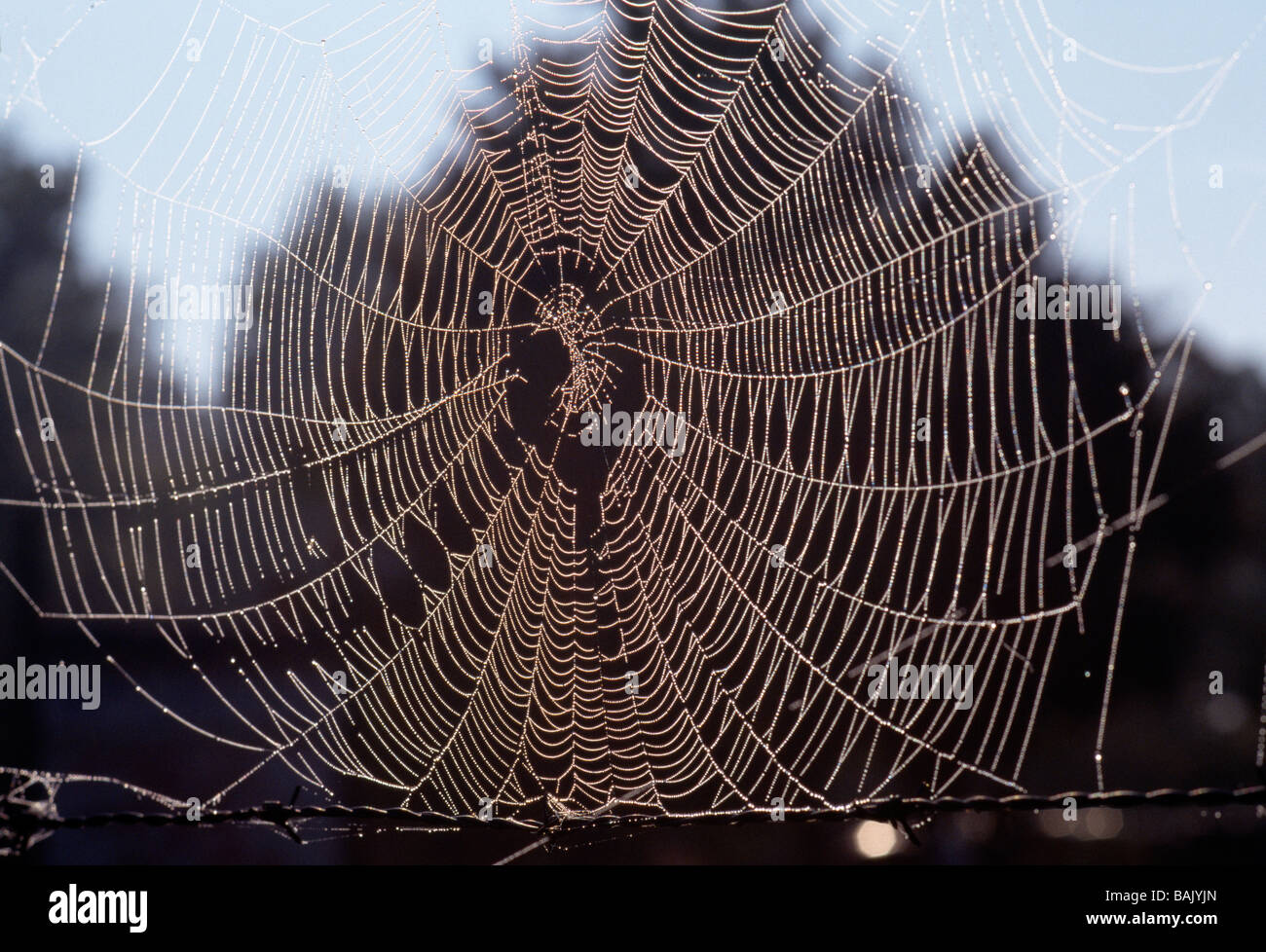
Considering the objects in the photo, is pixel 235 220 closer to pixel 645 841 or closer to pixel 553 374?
A: pixel 553 374

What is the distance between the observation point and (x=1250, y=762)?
621 inches

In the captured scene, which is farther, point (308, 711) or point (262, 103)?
point (308, 711)

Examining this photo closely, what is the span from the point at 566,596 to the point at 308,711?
4347 millimetres

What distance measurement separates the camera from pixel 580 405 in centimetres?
565

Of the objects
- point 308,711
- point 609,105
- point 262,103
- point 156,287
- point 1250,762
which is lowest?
point 1250,762

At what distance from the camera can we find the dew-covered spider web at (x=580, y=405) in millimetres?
4172

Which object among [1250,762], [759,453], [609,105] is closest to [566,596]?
[759,453]

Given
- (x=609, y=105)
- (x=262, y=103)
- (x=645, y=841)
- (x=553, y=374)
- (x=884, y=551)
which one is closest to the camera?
(x=262, y=103)

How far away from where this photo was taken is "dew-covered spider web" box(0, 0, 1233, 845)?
417 cm

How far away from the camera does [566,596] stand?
754cm

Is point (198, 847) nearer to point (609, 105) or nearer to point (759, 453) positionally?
point (759, 453)
